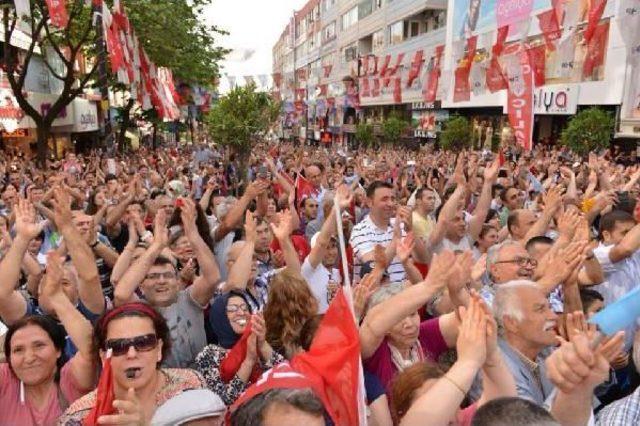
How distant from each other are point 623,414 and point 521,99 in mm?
9263

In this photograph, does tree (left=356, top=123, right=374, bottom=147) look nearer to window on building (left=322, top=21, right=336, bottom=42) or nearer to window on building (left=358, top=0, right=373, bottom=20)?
window on building (left=358, top=0, right=373, bottom=20)

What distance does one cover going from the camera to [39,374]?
280cm

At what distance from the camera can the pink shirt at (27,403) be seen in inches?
108

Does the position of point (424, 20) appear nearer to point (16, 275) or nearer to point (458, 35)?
point (458, 35)

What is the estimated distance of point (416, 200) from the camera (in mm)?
6645

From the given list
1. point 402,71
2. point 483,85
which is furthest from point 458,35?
point 483,85

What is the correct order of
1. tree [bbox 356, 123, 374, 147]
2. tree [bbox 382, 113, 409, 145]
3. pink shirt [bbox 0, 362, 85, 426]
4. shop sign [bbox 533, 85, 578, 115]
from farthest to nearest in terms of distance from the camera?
1. tree [bbox 356, 123, 374, 147]
2. tree [bbox 382, 113, 409, 145]
3. shop sign [bbox 533, 85, 578, 115]
4. pink shirt [bbox 0, 362, 85, 426]

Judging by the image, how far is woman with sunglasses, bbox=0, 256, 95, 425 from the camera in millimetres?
2770

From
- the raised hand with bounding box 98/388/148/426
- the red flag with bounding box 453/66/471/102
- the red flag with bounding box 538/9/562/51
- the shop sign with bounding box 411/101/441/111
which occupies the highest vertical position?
the red flag with bounding box 538/9/562/51

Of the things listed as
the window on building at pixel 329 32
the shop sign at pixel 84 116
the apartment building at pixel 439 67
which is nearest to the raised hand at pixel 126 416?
the apartment building at pixel 439 67

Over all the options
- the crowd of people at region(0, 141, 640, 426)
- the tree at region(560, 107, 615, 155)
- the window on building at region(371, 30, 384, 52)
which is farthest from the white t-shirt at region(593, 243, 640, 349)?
the window on building at region(371, 30, 384, 52)

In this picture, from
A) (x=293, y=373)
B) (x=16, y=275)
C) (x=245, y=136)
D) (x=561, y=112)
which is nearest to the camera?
(x=293, y=373)

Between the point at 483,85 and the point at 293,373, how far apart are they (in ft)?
58.5

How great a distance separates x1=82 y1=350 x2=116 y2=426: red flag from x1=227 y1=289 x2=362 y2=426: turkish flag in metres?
0.49
